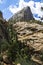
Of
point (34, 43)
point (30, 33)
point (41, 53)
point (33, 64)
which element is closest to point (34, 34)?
point (30, 33)

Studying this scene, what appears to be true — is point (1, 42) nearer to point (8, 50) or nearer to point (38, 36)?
point (8, 50)

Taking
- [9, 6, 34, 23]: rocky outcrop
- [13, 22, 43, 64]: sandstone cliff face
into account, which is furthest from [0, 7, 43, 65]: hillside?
[9, 6, 34, 23]: rocky outcrop

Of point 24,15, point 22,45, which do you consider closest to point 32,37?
point 22,45

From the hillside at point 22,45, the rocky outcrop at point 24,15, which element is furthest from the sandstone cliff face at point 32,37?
the rocky outcrop at point 24,15

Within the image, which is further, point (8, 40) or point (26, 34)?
point (26, 34)

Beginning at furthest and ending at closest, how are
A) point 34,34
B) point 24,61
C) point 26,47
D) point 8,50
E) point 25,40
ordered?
point 34,34
point 25,40
point 26,47
point 8,50
point 24,61

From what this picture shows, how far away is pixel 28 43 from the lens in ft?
111

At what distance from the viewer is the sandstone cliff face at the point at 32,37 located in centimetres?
3225

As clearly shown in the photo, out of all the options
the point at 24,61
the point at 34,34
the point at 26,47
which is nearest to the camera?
the point at 24,61

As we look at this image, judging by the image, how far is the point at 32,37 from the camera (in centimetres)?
3616

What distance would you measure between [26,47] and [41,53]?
7.08 feet

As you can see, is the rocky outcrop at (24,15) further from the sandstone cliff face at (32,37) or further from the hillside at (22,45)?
the hillside at (22,45)

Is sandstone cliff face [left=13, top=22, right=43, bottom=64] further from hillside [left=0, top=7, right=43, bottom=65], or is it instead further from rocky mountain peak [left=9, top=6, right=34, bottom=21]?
rocky mountain peak [left=9, top=6, right=34, bottom=21]

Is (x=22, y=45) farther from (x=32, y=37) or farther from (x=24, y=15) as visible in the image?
(x=24, y=15)
